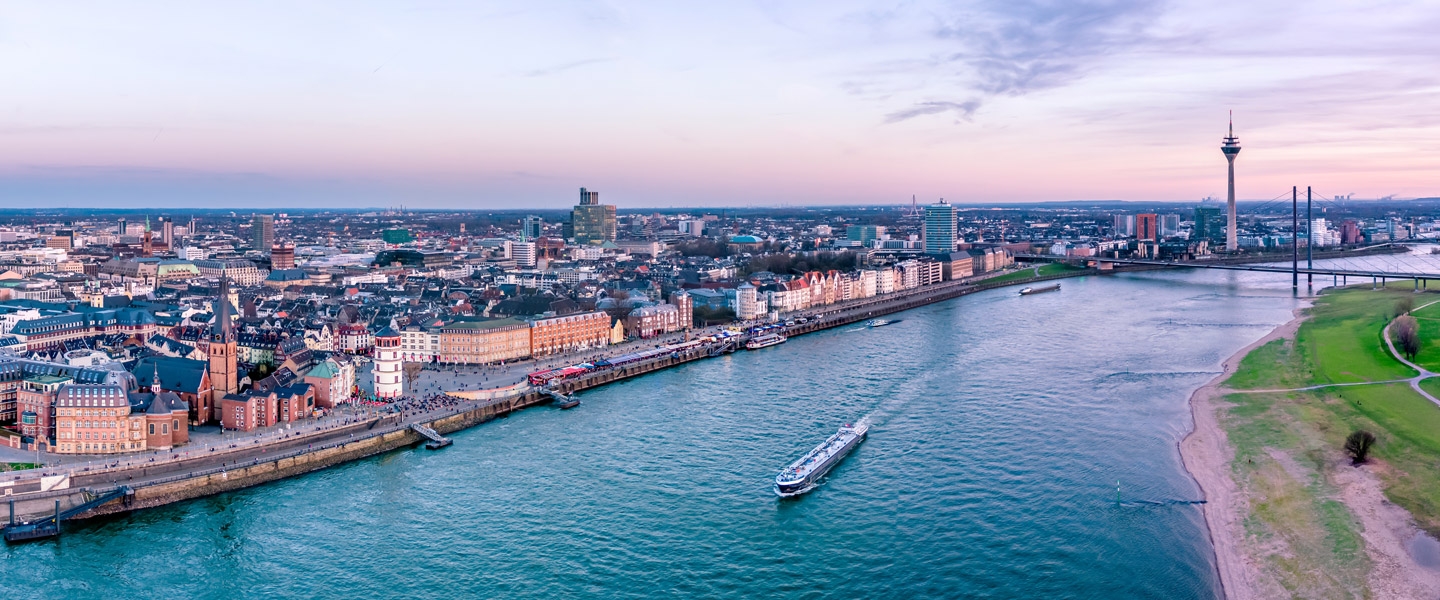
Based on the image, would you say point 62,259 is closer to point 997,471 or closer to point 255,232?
point 255,232

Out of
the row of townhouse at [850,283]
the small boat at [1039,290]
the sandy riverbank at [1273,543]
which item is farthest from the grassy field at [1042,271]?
the sandy riverbank at [1273,543]

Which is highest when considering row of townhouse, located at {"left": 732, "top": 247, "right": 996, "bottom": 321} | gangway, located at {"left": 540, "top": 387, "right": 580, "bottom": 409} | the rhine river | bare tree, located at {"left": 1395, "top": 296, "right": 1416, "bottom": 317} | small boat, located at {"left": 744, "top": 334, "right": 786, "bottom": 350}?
row of townhouse, located at {"left": 732, "top": 247, "right": 996, "bottom": 321}

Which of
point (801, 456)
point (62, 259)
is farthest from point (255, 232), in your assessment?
point (801, 456)

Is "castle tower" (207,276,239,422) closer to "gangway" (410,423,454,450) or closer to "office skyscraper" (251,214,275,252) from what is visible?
"gangway" (410,423,454,450)

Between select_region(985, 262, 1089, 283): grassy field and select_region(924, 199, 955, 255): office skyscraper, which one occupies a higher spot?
select_region(924, 199, 955, 255): office skyscraper

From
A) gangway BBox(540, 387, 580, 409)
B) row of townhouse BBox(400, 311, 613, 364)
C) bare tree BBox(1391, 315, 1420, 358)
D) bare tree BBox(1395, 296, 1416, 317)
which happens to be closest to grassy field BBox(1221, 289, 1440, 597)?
bare tree BBox(1391, 315, 1420, 358)

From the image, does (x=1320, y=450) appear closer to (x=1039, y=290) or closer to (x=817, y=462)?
(x=817, y=462)

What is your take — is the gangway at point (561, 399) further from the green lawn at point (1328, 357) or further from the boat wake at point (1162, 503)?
the green lawn at point (1328, 357)

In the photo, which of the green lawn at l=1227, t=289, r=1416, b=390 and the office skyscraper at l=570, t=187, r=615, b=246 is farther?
the office skyscraper at l=570, t=187, r=615, b=246
